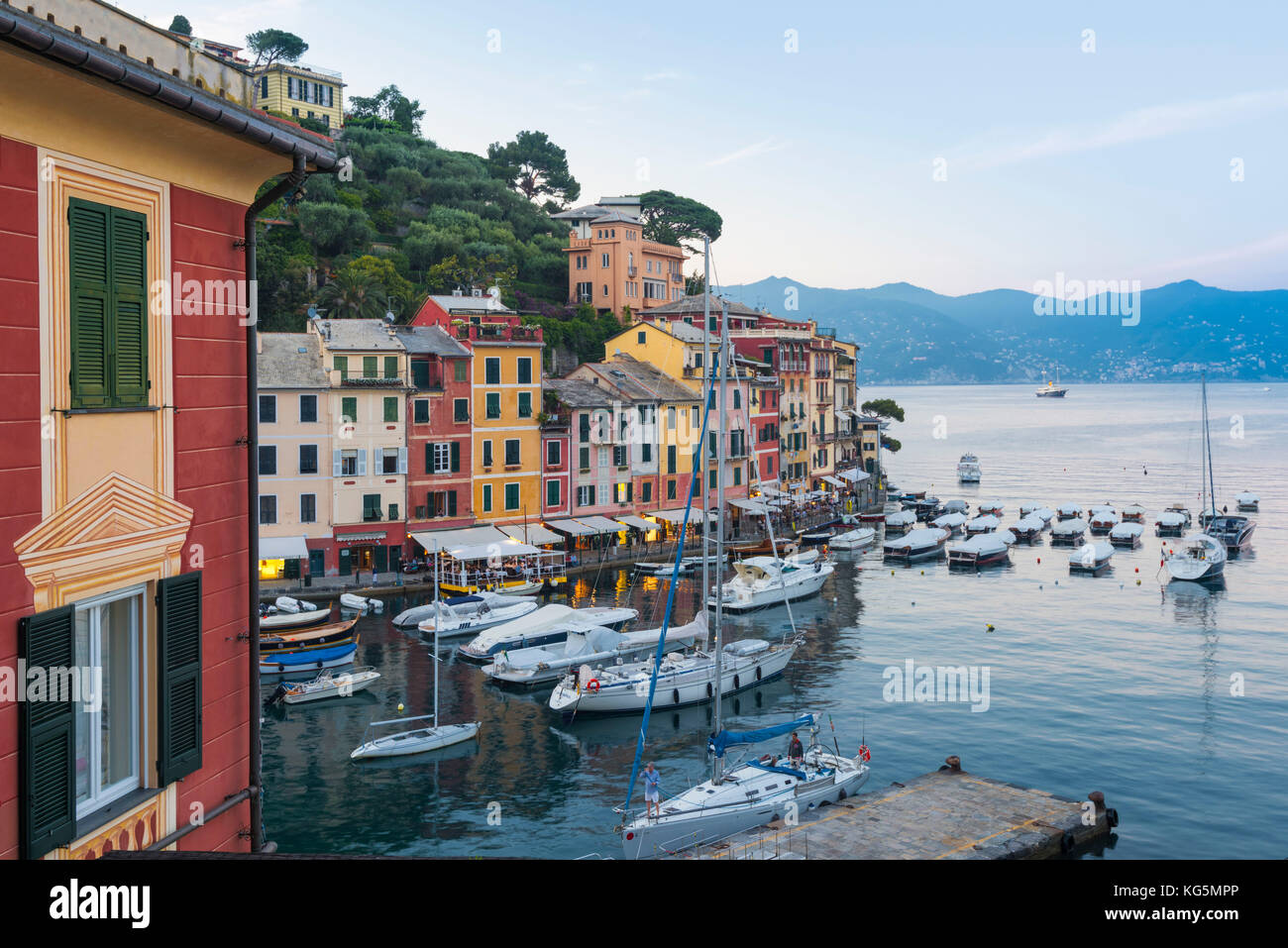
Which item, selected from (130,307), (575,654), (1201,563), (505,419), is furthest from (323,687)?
(1201,563)

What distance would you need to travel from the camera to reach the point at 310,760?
3619 cm

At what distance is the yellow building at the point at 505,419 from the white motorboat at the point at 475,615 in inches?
476

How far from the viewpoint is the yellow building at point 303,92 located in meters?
129

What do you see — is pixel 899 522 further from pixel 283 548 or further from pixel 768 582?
pixel 283 548

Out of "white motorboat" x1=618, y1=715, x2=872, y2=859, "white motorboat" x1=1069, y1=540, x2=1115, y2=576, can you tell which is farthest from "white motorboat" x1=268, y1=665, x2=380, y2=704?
"white motorboat" x1=1069, y1=540, x2=1115, y2=576

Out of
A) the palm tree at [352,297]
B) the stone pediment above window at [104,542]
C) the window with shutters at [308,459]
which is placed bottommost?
the stone pediment above window at [104,542]

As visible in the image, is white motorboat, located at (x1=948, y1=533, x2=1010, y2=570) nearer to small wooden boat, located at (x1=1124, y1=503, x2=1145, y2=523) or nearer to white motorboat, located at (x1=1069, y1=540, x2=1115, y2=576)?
white motorboat, located at (x1=1069, y1=540, x2=1115, y2=576)

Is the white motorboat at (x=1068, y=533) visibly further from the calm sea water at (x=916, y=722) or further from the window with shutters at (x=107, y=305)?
the window with shutters at (x=107, y=305)

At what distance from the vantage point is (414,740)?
37.1 m

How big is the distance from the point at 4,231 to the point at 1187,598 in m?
72.7

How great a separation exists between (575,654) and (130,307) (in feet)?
132

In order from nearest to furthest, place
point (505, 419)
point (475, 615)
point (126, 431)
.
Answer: point (126, 431) → point (475, 615) → point (505, 419)

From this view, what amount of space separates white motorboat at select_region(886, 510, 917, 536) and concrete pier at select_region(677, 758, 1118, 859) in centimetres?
5967

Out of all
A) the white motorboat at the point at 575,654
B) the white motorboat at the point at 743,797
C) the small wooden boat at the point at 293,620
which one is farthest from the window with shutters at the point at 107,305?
the small wooden boat at the point at 293,620
